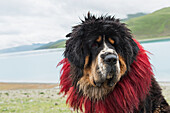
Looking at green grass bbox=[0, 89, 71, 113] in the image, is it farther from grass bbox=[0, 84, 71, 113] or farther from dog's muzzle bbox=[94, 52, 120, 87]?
dog's muzzle bbox=[94, 52, 120, 87]

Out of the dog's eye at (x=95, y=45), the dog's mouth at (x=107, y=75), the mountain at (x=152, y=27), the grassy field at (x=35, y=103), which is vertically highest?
the mountain at (x=152, y=27)

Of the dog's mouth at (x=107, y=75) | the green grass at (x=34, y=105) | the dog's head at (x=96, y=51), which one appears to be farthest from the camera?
the green grass at (x=34, y=105)

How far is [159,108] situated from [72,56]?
1.97m

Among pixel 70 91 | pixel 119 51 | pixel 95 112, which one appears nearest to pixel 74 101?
pixel 70 91

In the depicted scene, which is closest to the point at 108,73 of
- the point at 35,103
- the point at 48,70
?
the point at 35,103

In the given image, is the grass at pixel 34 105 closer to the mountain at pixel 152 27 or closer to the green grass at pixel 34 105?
the green grass at pixel 34 105

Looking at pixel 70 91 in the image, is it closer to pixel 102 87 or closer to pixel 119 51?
pixel 102 87

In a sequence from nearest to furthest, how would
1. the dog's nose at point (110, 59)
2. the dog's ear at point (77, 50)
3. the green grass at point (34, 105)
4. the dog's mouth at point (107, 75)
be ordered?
the dog's nose at point (110, 59), the dog's mouth at point (107, 75), the dog's ear at point (77, 50), the green grass at point (34, 105)

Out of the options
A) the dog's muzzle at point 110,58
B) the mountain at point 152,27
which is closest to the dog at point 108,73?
the dog's muzzle at point 110,58

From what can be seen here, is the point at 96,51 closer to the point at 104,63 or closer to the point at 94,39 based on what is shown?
the point at 94,39

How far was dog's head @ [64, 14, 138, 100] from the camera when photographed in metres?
3.15

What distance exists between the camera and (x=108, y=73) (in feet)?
9.81

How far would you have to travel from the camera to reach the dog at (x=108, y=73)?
320 cm

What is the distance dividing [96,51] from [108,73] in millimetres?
451
